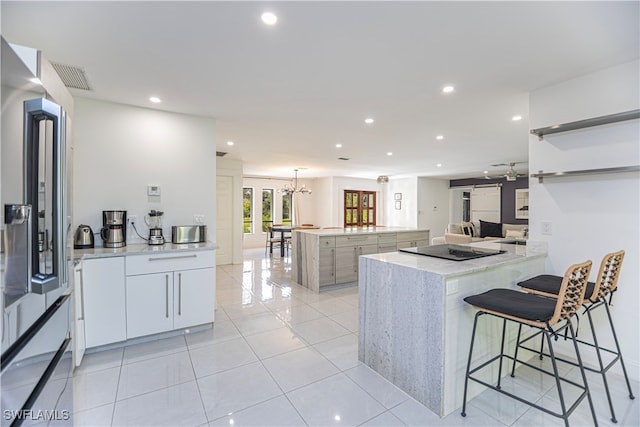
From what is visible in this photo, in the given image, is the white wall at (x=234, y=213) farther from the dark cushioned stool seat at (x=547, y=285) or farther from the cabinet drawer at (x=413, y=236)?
the dark cushioned stool seat at (x=547, y=285)

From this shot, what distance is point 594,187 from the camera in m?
2.35

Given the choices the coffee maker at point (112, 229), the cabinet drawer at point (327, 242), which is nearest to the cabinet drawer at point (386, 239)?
the cabinet drawer at point (327, 242)


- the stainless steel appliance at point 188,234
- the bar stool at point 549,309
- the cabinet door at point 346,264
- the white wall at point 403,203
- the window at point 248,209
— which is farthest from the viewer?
the white wall at point 403,203

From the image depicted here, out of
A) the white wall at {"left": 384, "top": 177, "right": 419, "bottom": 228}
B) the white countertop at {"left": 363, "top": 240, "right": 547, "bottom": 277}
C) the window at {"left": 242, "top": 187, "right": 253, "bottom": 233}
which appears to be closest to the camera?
the white countertop at {"left": 363, "top": 240, "right": 547, "bottom": 277}

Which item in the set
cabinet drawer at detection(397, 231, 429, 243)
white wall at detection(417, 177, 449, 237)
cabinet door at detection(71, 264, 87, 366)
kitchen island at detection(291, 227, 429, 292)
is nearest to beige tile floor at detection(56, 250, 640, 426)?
cabinet door at detection(71, 264, 87, 366)

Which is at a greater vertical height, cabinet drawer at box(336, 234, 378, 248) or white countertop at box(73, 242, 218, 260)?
white countertop at box(73, 242, 218, 260)

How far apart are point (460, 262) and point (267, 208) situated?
8.17 meters

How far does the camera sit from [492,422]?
1.73 m

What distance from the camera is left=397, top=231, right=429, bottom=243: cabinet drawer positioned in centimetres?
539

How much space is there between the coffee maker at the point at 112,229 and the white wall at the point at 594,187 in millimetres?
3932

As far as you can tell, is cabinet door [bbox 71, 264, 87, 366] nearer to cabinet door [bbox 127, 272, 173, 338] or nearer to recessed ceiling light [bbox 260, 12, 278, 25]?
cabinet door [bbox 127, 272, 173, 338]

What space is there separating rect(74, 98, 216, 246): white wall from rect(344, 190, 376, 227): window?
22.6 ft

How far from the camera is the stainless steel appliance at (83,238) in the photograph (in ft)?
8.73

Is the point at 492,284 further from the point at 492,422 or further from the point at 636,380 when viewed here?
the point at 636,380
